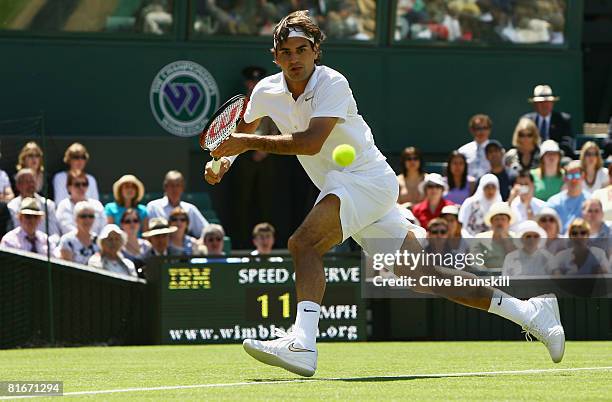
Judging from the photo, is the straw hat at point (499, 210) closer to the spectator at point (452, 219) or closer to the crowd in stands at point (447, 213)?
the crowd in stands at point (447, 213)

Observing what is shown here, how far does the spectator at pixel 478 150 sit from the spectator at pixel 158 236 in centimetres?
376

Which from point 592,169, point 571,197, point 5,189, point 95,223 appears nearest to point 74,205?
point 95,223

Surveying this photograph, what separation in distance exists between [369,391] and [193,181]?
10.9 meters

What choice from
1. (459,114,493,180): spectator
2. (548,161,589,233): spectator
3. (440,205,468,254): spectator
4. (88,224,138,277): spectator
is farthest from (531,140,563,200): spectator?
(88,224,138,277): spectator

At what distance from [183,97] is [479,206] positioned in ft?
15.1

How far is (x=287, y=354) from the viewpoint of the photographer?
7234mm

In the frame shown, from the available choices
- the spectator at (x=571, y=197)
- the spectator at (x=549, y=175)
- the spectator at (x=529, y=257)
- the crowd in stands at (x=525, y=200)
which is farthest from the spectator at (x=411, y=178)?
the spectator at (x=529, y=257)

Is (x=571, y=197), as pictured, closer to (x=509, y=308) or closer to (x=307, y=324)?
(x=509, y=308)

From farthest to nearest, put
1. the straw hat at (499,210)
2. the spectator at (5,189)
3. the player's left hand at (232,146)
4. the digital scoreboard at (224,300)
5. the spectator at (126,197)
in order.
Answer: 1. the spectator at (126,197)
2. the straw hat at (499,210)
3. the spectator at (5,189)
4. the digital scoreboard at (224,300)
5. the player's left hand at (232,146)

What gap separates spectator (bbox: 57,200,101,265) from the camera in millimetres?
13000

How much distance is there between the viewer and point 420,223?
1420 centimetres

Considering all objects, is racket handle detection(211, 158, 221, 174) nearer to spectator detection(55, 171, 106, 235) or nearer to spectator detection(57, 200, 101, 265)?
spectator detection(57, 200, 101, 265)

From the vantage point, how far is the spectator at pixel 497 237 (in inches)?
517

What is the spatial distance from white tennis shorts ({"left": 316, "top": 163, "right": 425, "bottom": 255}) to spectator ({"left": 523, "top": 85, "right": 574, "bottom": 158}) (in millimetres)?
8562
